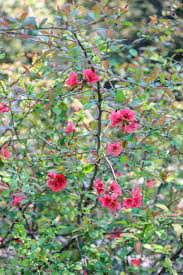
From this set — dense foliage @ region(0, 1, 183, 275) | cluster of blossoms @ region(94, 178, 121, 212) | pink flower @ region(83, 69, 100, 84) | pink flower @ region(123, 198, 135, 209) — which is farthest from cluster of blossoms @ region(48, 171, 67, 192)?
pink flower @ region(83, 69, 100, 84)

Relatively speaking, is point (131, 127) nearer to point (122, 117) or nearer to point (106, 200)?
point (122, 117)

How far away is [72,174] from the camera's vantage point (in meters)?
1.06

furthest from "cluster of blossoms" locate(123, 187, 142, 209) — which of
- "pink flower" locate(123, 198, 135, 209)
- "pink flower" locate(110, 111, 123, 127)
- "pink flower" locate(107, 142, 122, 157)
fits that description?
"pink flower" locate(110, 111, 123, 127)

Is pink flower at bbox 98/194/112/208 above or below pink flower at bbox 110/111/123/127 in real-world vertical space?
below

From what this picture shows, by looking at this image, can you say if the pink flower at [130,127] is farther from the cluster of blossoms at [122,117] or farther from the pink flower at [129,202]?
the pink flower at [129,202]

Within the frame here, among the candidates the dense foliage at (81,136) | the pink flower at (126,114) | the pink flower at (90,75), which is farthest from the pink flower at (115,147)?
the pink flower at (90,75)

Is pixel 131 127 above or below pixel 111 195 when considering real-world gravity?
above

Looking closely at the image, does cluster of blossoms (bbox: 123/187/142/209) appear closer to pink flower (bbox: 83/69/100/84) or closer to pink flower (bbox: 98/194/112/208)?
pink flower (bbox: 98/194/112/208)

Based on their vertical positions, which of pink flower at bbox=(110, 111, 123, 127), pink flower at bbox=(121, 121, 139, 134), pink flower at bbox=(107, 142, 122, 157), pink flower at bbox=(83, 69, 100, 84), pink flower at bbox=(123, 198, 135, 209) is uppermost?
pink flower at bbox=(83, 69, 100, 84)

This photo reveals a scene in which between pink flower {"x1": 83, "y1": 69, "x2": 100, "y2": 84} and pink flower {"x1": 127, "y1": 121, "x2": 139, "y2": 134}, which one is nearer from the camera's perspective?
pink flower {"x1": 83, "y1": 69, "x2": 100, "y2": 84}

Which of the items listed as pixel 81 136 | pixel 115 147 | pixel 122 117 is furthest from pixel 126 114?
pixel 81 136

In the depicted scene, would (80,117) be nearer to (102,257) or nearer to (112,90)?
(112,90)

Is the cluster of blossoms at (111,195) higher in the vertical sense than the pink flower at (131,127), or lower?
lower

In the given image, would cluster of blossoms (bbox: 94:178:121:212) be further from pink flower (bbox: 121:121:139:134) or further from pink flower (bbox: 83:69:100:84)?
pink flower (bbox: 83:69:100:84)
